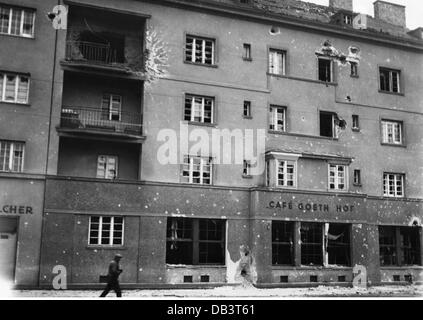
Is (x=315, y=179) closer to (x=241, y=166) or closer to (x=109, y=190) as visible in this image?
(x=241, y=166)

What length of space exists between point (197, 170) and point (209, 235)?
367cm

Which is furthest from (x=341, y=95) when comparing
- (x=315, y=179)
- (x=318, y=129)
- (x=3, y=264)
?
(x=3, y=264)

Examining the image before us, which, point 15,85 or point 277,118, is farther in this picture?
point 277,118

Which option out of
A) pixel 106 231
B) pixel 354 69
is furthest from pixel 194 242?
pixel 354 69

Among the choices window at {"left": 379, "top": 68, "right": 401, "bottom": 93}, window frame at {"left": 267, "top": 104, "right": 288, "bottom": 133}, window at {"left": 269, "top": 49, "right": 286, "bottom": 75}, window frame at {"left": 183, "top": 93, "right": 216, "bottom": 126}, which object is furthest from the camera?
window at {"left": 379, "top": 68, "right": 401, "bottom": 93}

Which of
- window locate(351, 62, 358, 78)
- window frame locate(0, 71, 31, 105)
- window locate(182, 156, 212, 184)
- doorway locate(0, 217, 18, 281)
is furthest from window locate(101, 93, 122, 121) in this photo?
window locate(351, 62, 358, 78)

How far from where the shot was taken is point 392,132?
32719 mm

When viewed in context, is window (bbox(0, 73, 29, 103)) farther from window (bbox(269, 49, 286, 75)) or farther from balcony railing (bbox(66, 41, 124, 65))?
window (bbox(269, 49, 286, 75))

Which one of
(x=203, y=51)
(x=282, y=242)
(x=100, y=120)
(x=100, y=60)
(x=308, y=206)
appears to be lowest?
(x=282, y=242)

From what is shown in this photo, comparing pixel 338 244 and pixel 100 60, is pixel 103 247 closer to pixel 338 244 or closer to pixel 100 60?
pixel 100 60

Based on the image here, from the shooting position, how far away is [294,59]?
99.3 feet

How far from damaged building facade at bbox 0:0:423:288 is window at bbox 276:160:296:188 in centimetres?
12

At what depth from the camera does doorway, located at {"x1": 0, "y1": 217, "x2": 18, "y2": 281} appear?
23.1m

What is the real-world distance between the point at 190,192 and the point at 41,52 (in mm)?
10591
